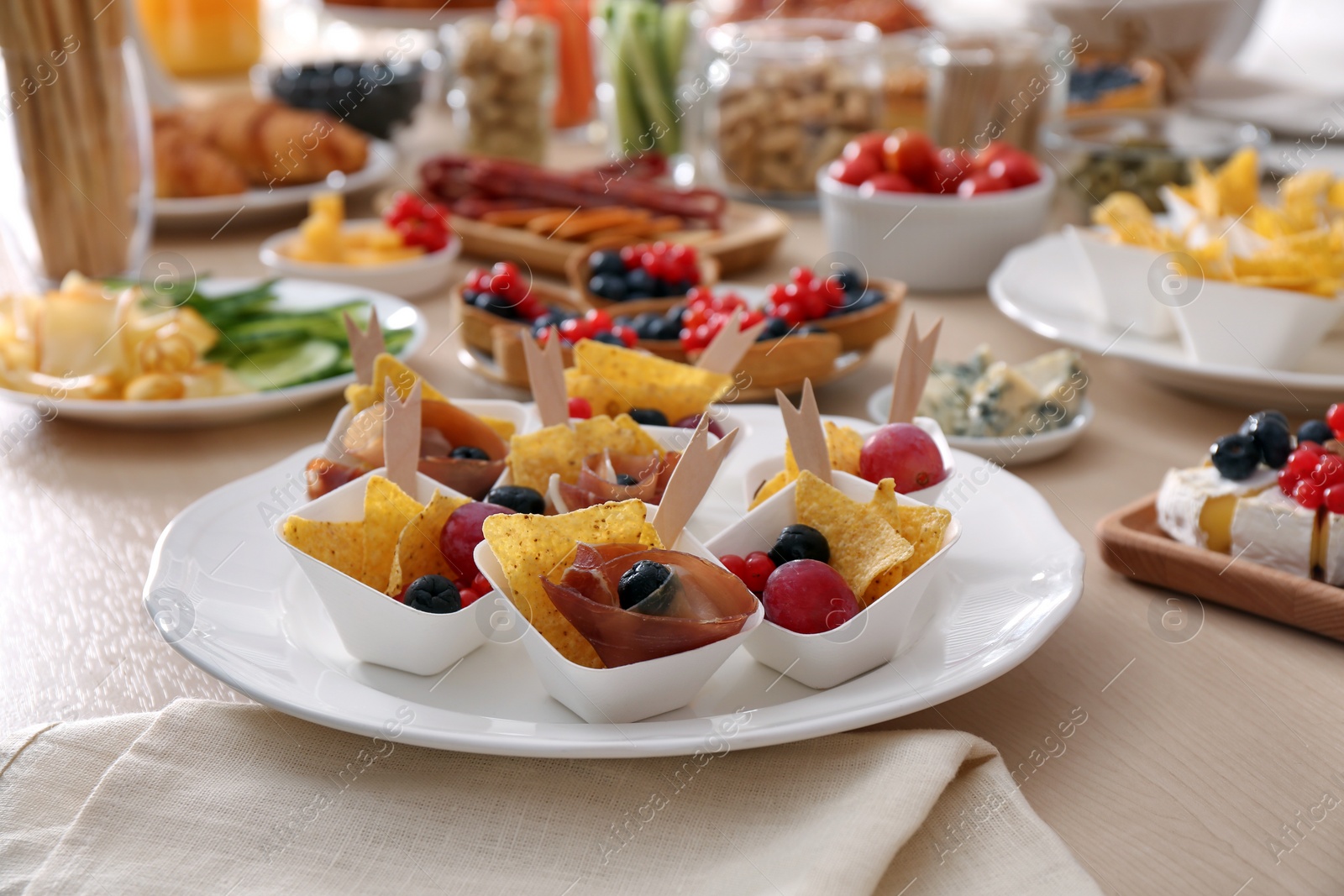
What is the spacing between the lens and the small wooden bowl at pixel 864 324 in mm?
1225

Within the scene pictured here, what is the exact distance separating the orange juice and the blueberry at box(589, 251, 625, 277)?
175 centimetres

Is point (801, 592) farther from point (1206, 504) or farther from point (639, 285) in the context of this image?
point (639, 285)

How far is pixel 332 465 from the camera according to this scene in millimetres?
848

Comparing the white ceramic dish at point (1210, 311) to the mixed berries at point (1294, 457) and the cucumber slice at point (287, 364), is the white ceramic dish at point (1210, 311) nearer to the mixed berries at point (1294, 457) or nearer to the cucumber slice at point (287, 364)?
the mixed berries at point (1294, 457)

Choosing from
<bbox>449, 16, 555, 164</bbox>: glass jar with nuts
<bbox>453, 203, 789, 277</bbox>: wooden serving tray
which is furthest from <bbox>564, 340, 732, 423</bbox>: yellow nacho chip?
<bbox>449, 16, 555, 164</bbox>: glass jar with nuts

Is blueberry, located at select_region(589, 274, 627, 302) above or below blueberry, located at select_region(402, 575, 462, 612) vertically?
below

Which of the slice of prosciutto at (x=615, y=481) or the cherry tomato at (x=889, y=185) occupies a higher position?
the slice of prosciutto at (x=615, y=481)

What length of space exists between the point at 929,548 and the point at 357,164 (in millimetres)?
1445

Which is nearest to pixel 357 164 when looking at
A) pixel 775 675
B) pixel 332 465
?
pixel 332 465

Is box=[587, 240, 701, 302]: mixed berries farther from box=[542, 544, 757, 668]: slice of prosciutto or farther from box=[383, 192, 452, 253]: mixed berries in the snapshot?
box=[542, 544, 757, 668]: slice of prosciutto

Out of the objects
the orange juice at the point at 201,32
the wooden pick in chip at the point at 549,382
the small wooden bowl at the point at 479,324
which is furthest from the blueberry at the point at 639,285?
the orange juice at the point at 201,32

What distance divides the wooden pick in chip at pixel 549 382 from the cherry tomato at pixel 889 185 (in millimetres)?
741

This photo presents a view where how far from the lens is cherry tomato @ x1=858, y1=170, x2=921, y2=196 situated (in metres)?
1.52

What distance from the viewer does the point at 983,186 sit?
60.1 inches
